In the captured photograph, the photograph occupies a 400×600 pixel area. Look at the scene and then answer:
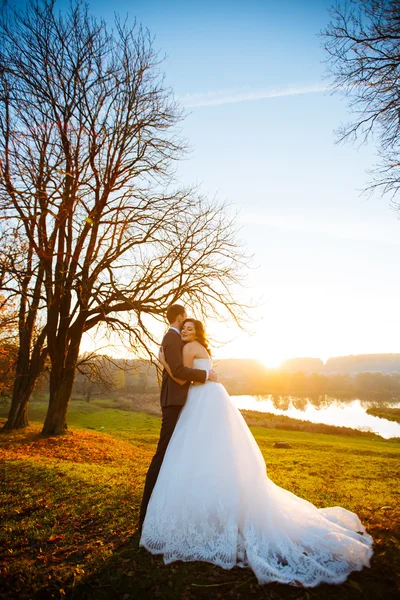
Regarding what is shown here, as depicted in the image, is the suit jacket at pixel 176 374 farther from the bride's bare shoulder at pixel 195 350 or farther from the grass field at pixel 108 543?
the grass field at pixel 108 543

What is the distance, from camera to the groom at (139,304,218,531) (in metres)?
4.12

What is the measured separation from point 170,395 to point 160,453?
0.72m

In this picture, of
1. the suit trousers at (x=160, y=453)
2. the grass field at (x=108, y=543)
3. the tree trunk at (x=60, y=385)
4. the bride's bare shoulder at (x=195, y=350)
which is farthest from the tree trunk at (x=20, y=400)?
the bride's bare shoulder at (x=195, y=350)

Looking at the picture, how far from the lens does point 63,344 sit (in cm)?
1258

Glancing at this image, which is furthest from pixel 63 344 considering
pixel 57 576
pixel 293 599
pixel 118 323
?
pixel 293 599

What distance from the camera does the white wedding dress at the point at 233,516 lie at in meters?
3.10

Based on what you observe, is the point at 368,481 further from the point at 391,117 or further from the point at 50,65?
the point at 50,65

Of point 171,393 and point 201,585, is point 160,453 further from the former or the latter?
point 201,585

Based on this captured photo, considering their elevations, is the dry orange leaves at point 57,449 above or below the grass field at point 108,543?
below

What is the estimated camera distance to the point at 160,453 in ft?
13.6

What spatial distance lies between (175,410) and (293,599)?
2.22 m

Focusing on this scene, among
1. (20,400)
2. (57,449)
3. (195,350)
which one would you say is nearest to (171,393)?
(195,350)

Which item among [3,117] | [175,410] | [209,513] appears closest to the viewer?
[209,513]

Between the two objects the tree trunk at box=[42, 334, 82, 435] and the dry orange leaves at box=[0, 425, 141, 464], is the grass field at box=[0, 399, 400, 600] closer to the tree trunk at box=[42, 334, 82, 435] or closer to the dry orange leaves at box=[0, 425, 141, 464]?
the dry orange leaves at box=[0, 425, 141, 464]
